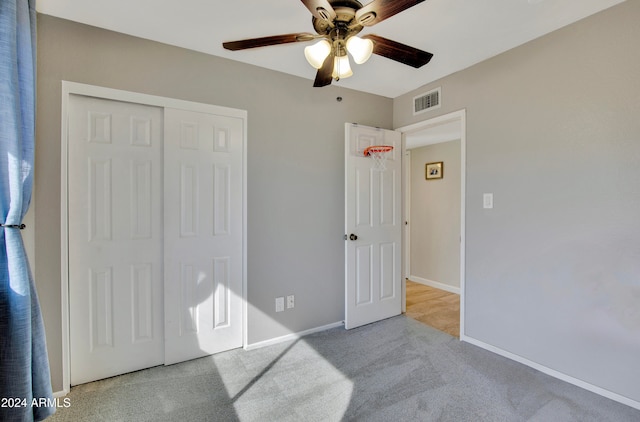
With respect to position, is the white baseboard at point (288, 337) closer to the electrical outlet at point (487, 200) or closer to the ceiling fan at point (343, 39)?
the electrical outlet at point (487, 200)

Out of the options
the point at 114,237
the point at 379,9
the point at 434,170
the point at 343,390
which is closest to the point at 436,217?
the point at 434,170

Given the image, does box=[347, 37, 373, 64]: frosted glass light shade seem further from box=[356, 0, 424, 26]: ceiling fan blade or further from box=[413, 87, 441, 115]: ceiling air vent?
box=[413, 87, 441, 115]: ceiling air vent

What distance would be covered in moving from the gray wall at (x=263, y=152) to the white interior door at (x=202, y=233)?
14cm

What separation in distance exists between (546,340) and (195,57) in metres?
3.51

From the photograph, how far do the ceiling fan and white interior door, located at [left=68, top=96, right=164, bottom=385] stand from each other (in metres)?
1.19

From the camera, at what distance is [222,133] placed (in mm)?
2531

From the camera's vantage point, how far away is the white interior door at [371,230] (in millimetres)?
3059

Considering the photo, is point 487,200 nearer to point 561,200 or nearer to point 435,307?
point 561,200

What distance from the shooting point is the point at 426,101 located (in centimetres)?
313

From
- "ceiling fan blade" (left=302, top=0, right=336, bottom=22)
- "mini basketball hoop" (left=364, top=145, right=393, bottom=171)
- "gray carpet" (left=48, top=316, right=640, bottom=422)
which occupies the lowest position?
"gray carpet" (left=48, top=316, right=640, bottom=422)

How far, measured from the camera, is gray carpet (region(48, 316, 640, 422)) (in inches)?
71.7

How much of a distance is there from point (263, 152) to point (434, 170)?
3.10 metres

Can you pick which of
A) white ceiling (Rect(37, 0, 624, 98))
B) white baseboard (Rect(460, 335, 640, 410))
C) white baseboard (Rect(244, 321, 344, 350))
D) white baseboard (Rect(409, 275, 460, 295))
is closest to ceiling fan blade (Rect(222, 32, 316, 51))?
white ceiling (Rect(37, 0, 624, 98))

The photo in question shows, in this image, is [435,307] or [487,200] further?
[435,307]
